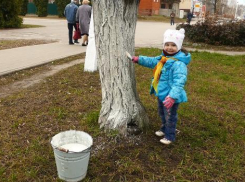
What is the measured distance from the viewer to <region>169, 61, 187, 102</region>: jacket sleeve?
2719 millimetres

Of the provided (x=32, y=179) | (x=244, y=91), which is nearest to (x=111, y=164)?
(x=32, y=179)

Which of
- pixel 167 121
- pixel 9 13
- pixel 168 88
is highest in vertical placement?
pixel 9 13

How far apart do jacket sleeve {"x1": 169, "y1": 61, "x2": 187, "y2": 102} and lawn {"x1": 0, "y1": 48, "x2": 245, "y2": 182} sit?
2.28ft

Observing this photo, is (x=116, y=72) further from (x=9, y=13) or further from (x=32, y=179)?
(x=9, y=13)

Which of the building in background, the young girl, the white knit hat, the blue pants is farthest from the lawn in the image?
the building in background

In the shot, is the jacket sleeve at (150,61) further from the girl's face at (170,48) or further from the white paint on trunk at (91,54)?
the white paint on trunk at (91,54)

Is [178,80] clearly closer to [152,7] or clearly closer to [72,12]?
[72,12]

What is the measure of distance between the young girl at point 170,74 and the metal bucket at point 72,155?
900 mm

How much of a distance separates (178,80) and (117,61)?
71cm

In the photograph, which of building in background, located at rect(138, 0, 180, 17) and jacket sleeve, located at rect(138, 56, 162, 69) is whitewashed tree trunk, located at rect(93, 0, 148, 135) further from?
building in background, located at rect(138, 0, 180, 17)

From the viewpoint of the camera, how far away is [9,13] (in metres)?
17.4

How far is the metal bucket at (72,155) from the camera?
2.29 m

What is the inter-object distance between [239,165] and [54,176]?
6.17 ft

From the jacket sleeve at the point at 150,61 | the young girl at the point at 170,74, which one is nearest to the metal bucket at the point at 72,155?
the young girl at the point at 170,74
